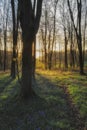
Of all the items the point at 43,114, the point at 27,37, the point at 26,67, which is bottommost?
the point at 43,114

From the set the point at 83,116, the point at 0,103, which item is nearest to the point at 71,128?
the point at 83,116

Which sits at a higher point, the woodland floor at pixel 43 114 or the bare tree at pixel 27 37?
the bare tree at pixel 27 37

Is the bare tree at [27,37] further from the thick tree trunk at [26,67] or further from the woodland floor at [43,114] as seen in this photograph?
the woodland floor at [43,114]

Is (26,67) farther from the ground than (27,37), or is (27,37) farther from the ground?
(27,37)

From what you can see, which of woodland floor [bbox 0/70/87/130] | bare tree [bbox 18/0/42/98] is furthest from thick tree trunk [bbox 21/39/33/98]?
woodland floor [bbox 0/70/87/130]

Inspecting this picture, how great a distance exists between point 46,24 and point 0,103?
38693 millimetres

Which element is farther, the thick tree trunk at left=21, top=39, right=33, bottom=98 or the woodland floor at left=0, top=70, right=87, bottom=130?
the thick tree trunk at left=21, top=39, right=33, bottom=98

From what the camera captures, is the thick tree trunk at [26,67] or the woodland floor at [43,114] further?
the thick tree trunk at [26,67]

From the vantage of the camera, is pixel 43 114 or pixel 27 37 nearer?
pixel 43 114

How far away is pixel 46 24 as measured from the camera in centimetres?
4844

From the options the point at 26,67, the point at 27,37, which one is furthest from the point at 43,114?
the point at 27,37

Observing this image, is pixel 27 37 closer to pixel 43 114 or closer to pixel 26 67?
pixel 26 67

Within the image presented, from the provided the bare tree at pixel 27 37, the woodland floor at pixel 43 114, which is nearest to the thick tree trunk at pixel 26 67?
the bare tree at pixel 27 37

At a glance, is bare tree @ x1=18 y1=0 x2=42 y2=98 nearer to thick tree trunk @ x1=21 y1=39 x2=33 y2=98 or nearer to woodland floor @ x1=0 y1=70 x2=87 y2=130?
thick tree trunk @ x1=21 y1=39 x2=33 y2=98
